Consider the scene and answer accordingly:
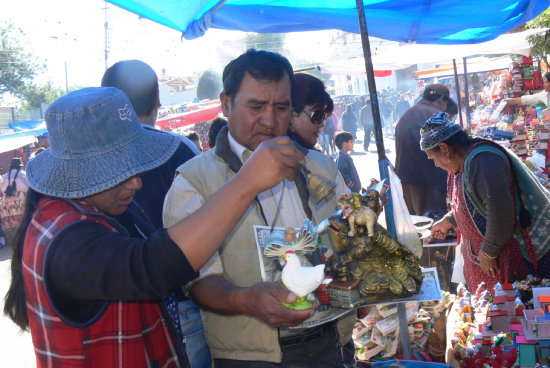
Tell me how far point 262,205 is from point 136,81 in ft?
4.60

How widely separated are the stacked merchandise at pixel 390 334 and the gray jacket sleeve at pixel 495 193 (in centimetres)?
71

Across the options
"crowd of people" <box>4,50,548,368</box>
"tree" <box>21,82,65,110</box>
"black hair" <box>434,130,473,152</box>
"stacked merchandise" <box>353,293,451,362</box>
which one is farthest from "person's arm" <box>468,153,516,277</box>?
"tree" <box>21,82,65,110</box>

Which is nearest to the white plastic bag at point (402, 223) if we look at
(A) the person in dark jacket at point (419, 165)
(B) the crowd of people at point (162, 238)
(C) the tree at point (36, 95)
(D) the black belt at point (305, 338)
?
(B) the crowd of people at point (162, 238)

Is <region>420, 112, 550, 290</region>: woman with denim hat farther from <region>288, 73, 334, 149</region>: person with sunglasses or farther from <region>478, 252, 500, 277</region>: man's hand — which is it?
<region>288, 73, 334, 149</region>: person with sunglasses

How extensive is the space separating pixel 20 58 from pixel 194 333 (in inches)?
1887

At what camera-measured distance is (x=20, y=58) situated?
42.6 m

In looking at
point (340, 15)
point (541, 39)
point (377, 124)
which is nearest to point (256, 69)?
point (377, 124)

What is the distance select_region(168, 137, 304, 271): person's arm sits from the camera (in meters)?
1.15

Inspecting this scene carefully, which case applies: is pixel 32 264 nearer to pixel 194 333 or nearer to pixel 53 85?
pixel 194 333

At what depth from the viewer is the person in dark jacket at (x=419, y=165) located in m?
5.47

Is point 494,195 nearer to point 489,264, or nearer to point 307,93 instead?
point 489,264

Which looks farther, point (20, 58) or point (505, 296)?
point (20, 58)

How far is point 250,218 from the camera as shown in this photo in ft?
5.82

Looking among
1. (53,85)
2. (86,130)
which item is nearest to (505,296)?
(86,130)
